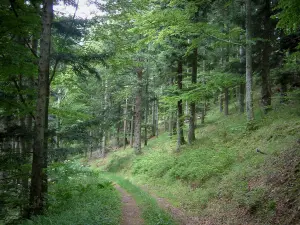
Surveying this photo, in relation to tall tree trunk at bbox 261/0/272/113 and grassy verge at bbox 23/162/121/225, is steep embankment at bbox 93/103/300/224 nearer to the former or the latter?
tall tree trunk at bbox 261/0/272/113

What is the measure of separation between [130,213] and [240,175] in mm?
4528

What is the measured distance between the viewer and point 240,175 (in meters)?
10.0

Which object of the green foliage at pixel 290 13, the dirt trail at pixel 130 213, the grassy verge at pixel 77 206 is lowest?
the dirt trail at pixel 130 213

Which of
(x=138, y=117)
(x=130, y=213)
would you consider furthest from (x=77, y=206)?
(x=138, y=117)

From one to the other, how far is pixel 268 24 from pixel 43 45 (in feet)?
46.2

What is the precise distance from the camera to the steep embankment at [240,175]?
24.1 feet

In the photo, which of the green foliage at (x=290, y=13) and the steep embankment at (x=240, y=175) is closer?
the green foliage at (x=290, y=13)

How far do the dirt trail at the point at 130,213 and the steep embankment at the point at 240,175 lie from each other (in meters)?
1.94

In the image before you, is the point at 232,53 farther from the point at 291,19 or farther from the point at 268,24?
the point at 291,19

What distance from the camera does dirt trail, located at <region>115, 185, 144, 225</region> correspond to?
8.33m


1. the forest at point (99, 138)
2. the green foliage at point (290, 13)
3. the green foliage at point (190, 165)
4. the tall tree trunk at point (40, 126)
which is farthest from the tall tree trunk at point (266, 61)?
the tall tree trunk at point (40, 126)

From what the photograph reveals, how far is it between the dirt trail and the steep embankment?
6.36 feet

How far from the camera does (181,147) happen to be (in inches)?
723

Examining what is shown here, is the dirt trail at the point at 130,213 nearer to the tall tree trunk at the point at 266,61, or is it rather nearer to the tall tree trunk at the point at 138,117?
the tall tree trunk at the point at 266,61
